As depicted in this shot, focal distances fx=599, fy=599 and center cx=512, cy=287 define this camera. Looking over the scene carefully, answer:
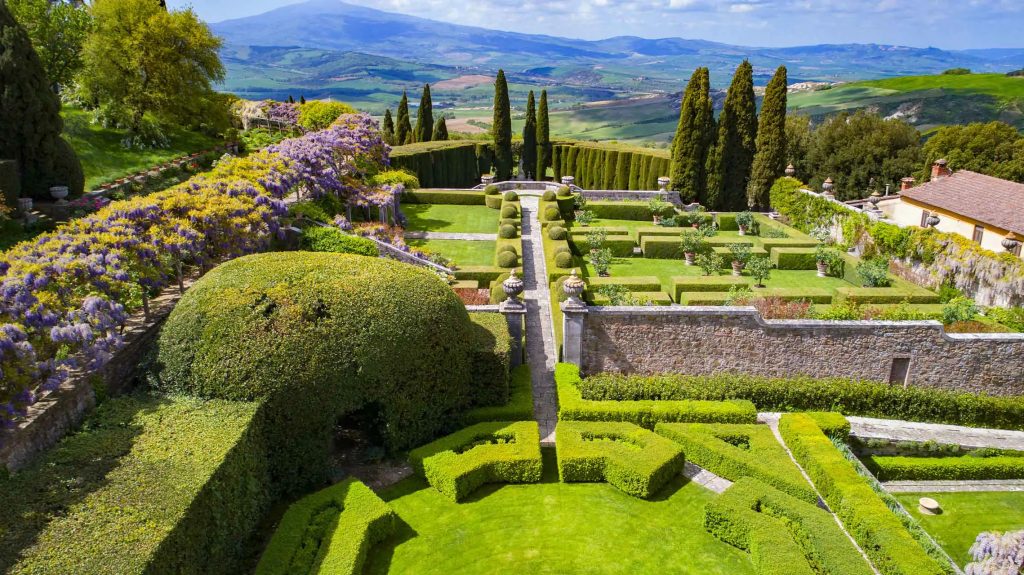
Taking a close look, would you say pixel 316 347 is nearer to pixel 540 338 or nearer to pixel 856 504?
pixel 540 338

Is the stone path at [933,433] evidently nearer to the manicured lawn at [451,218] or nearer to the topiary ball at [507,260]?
the topiary ball at [507,260]

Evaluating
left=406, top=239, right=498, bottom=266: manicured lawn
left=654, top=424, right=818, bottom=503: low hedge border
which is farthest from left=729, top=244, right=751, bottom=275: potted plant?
left=654, top=424, right=818, bottom=503: low hedge border

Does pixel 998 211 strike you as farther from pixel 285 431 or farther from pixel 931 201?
pixel 285 431

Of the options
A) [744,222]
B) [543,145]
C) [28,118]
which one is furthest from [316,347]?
[543,145]

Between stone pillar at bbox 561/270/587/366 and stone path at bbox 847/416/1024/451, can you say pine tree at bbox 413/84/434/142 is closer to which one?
stone pillar at bbox 561/270/587/366

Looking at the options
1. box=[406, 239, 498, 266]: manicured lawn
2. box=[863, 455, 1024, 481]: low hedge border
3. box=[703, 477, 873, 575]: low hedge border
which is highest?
box=[406, 239, 498, 266]: manicured lawn
